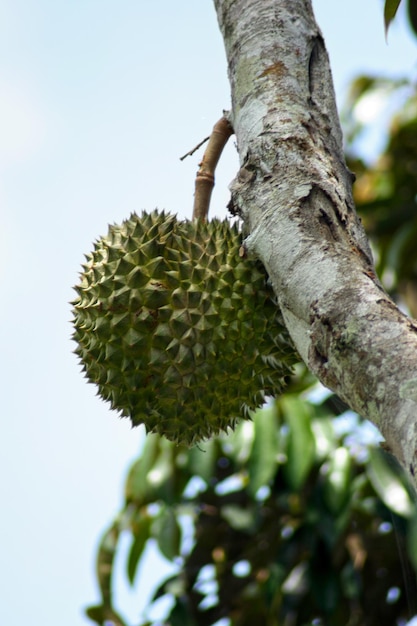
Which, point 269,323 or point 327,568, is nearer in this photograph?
point 269,323

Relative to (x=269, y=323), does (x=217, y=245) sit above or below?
above

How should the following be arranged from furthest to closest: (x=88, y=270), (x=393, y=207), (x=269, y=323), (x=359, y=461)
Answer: (x=393, y=207) → (x=359, y=461) → (x=88, y=270) → (x=269, y=323)

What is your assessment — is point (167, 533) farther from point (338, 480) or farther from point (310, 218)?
point (310, 218)

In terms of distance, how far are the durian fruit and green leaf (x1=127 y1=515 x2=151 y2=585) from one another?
1575 millimetres

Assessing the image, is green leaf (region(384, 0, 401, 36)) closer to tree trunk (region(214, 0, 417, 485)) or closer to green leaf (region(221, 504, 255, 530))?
tree trunk (region(214, 0, 417, 485))

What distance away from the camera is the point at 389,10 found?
174 cm

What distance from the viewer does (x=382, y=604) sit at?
327 cm

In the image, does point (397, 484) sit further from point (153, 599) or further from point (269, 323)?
point (269, 323)

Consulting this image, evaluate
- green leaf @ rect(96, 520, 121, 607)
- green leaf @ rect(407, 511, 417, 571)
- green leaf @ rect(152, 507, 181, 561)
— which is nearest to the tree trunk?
green leaf @ rect(407, 511, 417, 571)

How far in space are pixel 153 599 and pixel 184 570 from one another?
→ 0.19 metres

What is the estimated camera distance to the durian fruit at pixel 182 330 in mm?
1678

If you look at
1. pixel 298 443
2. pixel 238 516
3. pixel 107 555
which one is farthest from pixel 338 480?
pixel 107 555

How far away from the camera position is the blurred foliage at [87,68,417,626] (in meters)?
3.03

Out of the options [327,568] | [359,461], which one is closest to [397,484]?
[359,461]
